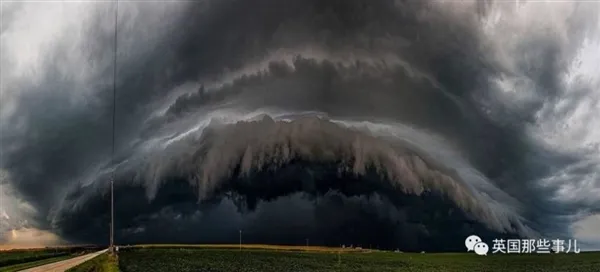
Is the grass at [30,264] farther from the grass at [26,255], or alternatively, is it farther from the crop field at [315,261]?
the crop field at [315,261]

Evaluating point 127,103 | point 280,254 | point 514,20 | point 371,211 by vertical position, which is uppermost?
point 514,20

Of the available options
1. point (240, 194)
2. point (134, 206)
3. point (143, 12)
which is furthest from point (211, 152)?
point (143, 12)

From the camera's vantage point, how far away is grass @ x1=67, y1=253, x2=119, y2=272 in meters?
6.34

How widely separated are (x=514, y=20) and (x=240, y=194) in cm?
305

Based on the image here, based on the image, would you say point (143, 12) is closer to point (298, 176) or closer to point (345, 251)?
point (298, 176)

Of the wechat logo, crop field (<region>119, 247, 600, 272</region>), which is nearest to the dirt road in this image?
crop field (<region>119, 247, 600, 272</region>)

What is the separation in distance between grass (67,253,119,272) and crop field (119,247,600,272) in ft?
0.23

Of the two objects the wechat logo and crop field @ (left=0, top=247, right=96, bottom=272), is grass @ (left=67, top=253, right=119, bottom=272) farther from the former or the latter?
the wechat logo

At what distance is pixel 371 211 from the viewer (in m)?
6.41

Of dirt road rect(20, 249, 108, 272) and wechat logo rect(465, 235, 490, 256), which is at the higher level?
wechat logo rect(465, 235, 490, 256)

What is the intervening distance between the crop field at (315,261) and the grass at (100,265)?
0.07m

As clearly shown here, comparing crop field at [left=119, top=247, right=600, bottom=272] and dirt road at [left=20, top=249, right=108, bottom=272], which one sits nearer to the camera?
dirt road at [left=20, top=249, right=108, bottom=272]

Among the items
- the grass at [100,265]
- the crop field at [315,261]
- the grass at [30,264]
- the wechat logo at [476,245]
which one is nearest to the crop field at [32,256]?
the grass at [30,264]

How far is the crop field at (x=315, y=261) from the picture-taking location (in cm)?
645
